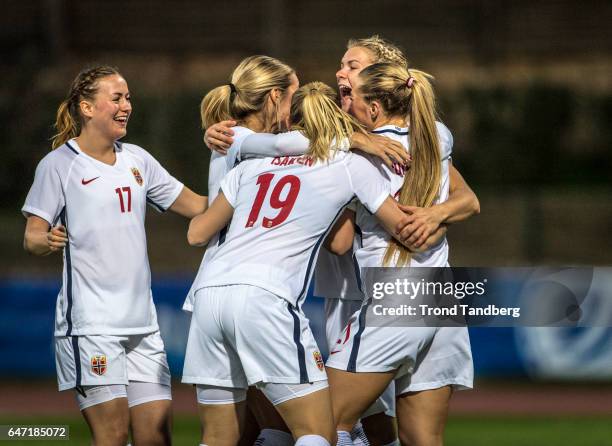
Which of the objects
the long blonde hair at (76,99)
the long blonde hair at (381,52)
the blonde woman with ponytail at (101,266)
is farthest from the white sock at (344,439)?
the long blonde hair at (76,99)

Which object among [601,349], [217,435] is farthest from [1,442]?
[601,349]

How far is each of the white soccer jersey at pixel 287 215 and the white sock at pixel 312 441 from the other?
49 centimetres

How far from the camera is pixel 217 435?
407 cm

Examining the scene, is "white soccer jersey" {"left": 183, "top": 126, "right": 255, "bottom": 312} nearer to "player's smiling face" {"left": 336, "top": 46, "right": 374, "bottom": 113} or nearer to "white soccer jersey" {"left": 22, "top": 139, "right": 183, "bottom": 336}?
"white soccer jersey" {"left": 22, "top": 139, "right": 183, "bottom": 336}

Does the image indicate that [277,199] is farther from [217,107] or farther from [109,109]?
[109,109]

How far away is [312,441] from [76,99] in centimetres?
181

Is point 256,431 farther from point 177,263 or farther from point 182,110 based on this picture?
point 182,110

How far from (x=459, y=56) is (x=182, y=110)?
4.47m

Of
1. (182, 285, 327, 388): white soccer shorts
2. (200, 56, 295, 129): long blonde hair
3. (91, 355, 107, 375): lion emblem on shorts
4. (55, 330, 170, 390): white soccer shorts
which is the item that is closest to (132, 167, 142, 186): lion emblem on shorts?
(200, 56, 295, 129): long blonde hair

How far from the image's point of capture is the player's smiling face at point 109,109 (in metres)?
4.62

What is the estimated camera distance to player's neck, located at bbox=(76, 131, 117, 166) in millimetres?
4648

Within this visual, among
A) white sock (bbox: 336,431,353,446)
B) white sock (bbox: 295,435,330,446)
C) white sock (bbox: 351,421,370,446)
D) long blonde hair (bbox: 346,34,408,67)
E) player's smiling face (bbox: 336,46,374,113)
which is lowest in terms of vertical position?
white sock (bbox: 351,421,370,446)

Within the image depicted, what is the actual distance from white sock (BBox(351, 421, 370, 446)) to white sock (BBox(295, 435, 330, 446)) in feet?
1.68

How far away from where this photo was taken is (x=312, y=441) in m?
3.85
